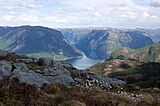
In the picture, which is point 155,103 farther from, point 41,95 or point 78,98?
point 41,95

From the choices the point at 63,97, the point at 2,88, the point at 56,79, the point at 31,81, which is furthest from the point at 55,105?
the point at 56,79

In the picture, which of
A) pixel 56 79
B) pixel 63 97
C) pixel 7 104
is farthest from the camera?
pixel 56 79

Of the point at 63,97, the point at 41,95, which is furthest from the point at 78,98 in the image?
the point at 41,95

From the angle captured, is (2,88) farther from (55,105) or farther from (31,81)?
(31,81)

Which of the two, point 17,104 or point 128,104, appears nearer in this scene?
point 17,104

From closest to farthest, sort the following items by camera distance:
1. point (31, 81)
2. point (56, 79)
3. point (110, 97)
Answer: point (110, 97)
point (31, 81)
point (56, 79)

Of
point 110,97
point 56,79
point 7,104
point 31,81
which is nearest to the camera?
point 7,104

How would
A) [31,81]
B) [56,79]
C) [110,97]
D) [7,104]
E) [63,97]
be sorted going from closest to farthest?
1. [7,104]
2. [63,97]
3. [110,97]
4. [31,81]
5. [56,79]

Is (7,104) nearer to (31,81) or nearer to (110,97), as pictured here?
(110,97)

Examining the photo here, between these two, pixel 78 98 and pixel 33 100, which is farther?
pixel 78 98
